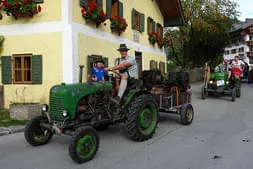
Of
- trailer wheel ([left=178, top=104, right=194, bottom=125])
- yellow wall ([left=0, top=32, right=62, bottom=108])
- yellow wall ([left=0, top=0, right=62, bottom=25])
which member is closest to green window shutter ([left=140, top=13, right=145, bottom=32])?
yellow wall ([left=0, top=0, right=62, bottom=25])

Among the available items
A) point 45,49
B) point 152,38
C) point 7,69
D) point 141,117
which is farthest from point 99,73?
point 152,38

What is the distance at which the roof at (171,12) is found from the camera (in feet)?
61.7

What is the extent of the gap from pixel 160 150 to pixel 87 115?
1444 millimetres

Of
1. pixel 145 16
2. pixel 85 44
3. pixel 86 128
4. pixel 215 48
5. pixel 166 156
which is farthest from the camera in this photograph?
pixel 215 48

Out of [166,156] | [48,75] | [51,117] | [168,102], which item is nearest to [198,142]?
[166,156]

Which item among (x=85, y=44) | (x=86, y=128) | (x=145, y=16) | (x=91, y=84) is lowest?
(x=86, y=128)

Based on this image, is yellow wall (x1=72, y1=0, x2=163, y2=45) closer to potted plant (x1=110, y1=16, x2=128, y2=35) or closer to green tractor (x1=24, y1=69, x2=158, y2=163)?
potted plant (x1=110, y1=16, x2=128, y2=35)

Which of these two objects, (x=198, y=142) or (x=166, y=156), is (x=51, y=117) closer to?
(x=166, y=156)

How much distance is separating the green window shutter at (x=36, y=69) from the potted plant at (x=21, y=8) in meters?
1.43

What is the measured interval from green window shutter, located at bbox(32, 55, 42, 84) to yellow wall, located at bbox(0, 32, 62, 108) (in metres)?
0.13

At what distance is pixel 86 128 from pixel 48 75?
5590 millimetres

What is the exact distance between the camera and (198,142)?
18.5ft

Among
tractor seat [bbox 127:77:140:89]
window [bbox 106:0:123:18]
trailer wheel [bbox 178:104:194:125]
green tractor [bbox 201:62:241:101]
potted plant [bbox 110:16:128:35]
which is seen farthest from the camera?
window [bbox 106:0:123:18]

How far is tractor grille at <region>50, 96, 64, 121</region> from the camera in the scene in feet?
15.5
